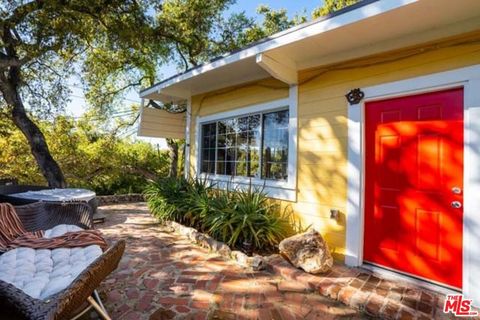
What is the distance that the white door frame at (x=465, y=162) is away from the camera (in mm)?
2596

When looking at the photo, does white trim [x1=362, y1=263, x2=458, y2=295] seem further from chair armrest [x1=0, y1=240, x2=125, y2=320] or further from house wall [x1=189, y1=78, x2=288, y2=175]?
chair armrest [x1=0, y1=240, x2=125, y2=320]

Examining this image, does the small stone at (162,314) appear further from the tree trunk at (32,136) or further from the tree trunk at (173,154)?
the tree trunk at (173,154)

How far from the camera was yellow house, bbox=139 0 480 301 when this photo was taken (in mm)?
2713

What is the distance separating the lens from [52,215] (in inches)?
133

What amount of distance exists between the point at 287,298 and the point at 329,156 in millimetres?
1885

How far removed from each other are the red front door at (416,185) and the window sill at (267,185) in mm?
1130

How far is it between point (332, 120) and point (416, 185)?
1275mm

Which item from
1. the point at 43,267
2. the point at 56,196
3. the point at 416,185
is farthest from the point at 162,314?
the point at 56,196

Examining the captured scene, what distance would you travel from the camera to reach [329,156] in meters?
3.77

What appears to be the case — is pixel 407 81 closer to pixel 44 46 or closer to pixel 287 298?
pixel 287 298

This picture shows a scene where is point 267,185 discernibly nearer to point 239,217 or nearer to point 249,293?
point 239,217

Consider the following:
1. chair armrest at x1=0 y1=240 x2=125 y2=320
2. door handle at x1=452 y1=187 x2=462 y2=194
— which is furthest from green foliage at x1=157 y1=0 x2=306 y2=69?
chair armrest at x1=0 y1=240 x2=125 y2=320

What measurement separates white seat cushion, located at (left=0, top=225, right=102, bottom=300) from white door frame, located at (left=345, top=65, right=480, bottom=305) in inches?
111

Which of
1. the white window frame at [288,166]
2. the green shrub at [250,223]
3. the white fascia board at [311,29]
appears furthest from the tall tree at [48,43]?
the green shrub at [250,223]
